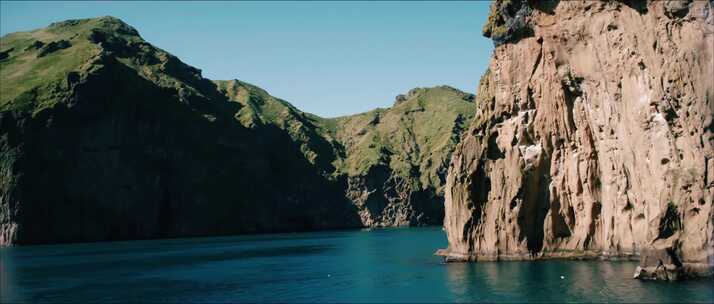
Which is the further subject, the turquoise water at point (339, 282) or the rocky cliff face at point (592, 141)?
the rocky cliff face at point (592, 141)

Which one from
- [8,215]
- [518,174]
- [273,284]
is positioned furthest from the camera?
[8,215]

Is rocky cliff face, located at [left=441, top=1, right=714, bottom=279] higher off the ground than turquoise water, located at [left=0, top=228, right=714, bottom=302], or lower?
higher

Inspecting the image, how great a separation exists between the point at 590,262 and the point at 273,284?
35565mm

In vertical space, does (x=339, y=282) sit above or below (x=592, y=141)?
below

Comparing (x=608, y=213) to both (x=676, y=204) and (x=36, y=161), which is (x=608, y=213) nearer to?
(x=676, y=204)

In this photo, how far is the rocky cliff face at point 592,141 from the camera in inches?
2304

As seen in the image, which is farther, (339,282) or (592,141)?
(592,141)

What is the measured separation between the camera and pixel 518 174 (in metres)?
81.8

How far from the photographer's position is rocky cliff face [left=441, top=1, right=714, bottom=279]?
5853cm

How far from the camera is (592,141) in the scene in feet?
256

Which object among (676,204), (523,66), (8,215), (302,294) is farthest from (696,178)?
(8,215)

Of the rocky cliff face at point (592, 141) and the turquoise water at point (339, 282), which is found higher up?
the rocky cliff face at point (592, 141)

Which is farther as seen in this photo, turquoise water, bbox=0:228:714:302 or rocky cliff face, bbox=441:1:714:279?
rocky cliff face, bbox=441:1:714:279

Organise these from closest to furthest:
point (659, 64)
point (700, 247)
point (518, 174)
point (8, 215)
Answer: point (700, 247)
point (659, 64)
point (518, 174)
point (8, 215)
